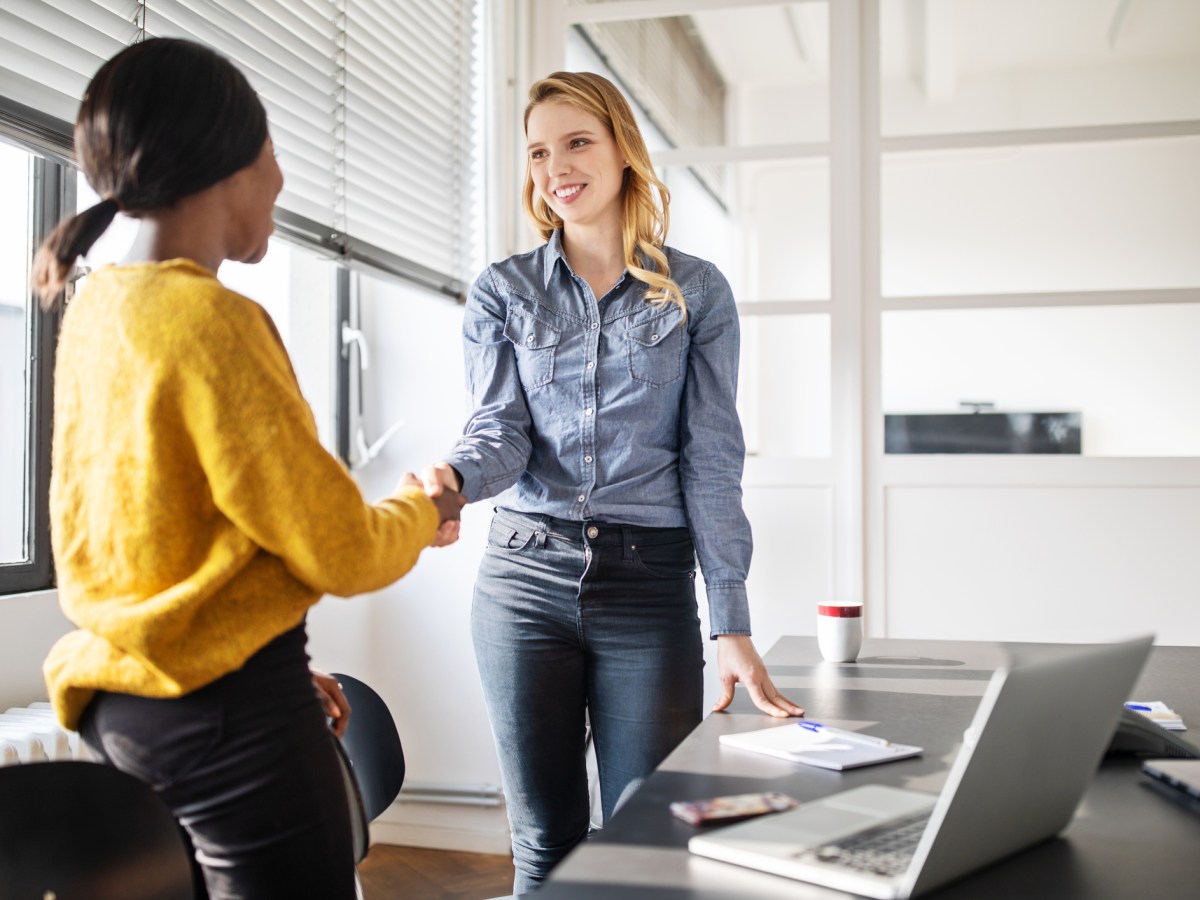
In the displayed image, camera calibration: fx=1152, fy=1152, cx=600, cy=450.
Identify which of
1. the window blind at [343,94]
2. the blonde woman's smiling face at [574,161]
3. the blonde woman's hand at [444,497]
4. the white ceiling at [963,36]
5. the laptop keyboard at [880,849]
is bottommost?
the laptop keyboard at [880,849]

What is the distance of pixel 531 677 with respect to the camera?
1671 millimetres

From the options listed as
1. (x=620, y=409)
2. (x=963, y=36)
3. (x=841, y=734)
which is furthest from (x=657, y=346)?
(x=963, y=36)

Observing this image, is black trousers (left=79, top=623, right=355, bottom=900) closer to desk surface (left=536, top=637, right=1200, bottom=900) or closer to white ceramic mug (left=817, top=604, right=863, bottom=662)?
desk surface (left=536, top=637, right=1200, bottom=900)

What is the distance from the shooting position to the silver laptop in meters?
0.80

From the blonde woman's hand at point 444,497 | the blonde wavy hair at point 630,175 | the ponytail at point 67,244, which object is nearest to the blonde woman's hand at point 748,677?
the blonde woman's hand at point 444,497

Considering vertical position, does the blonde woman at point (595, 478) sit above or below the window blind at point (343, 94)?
below

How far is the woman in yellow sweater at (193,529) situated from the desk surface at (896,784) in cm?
28

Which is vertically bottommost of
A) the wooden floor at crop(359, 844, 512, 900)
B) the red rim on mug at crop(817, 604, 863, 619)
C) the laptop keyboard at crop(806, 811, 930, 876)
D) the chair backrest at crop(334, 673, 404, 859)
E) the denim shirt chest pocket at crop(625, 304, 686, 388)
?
the wooden floor at crop(359, 844, 512, 900)

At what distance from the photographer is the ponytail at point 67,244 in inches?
40.3

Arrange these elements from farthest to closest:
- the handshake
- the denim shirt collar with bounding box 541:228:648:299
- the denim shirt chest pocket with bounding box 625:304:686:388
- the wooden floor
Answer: the wooden floor, the denim shirt collar with bounding box 541:228:648:299, the denim shirt chest pocket with bounding box 625:304:686:388, the handshake

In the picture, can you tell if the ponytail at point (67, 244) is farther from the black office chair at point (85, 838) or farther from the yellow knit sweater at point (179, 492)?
the black office chair at point (85, 838)

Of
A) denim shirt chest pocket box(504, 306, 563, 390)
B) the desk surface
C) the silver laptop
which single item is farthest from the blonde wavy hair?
the silver laptop

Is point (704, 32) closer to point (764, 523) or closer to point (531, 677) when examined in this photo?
point (764, 523)

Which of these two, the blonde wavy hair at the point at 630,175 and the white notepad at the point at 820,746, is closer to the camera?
the white notepad at the point at 820,746
